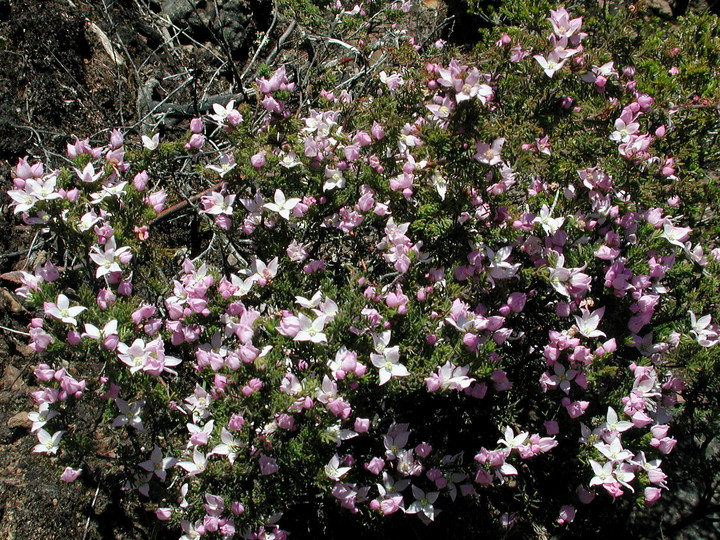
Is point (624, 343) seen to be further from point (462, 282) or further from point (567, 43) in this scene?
point (567, 43)

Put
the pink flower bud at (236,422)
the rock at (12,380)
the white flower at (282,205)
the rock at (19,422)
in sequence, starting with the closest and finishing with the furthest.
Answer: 1. the pink flower bud at (236,422)
2. the white flower at (282,205)
3. the rock at (19,422)
4. the rock at (12,380)

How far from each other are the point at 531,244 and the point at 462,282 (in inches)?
14.5

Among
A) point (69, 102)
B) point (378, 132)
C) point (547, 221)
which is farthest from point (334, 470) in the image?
point (69, 102)

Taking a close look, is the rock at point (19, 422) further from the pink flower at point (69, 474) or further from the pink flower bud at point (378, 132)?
the pink flower bud at point (378, 132)

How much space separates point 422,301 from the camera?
2.51 meters

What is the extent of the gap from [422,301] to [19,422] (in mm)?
2434

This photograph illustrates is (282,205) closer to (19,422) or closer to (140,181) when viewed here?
(140,181)

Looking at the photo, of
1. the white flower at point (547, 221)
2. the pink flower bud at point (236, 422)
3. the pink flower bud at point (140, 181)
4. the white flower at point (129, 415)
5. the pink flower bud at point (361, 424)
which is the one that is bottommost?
the white flower at point (129, 415)

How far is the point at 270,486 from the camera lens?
7.93ft

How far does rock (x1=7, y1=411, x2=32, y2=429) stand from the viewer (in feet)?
10.7

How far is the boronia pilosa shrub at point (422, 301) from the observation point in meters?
2.35

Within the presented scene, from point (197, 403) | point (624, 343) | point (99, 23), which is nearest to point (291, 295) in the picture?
point (197, 403)

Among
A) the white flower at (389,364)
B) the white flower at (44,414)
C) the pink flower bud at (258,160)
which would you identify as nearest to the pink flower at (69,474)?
the white flower at (44,414)

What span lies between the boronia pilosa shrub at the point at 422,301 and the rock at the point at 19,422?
494mm
